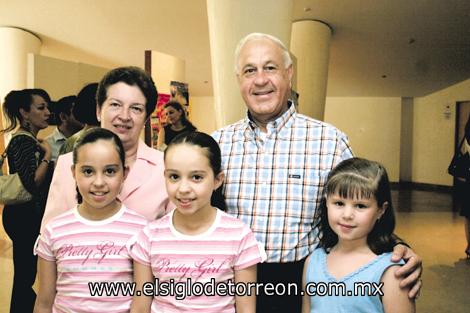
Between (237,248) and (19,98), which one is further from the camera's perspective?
(19,98)

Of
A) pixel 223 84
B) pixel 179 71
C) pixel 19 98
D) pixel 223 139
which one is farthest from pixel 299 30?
pixel 223 139

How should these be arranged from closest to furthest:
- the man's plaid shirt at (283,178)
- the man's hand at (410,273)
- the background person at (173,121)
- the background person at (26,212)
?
the man's hand at (410,273)
the man's plaid shirt at (283,178)
the background person at (26,212)
the background person at (173,121)

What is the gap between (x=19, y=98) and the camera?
132 inches

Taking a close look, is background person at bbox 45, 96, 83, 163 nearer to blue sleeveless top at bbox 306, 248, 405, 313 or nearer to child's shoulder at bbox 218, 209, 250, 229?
child's shoulder at bbox 218, 209, 250, 229

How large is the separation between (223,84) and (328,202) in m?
2.50

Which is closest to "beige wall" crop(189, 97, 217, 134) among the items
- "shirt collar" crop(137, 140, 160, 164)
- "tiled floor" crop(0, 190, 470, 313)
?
"tiled floor" crop(0, 190, 470, 313)

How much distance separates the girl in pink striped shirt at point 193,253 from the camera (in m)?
1.53

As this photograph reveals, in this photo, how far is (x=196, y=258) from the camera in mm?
1536

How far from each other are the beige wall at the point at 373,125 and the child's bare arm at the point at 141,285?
541 inches

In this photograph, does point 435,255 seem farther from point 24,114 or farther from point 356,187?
point 24,114

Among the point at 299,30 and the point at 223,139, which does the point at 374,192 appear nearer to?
the point at 223,139

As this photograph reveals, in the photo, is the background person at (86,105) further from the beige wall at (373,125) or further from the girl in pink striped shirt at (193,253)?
the beige wall at (373,125)

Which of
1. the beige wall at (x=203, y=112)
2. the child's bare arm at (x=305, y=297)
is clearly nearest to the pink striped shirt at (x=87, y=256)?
the child's bare arm at (x=305, y=297)

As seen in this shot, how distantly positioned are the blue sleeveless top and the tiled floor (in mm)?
2797
